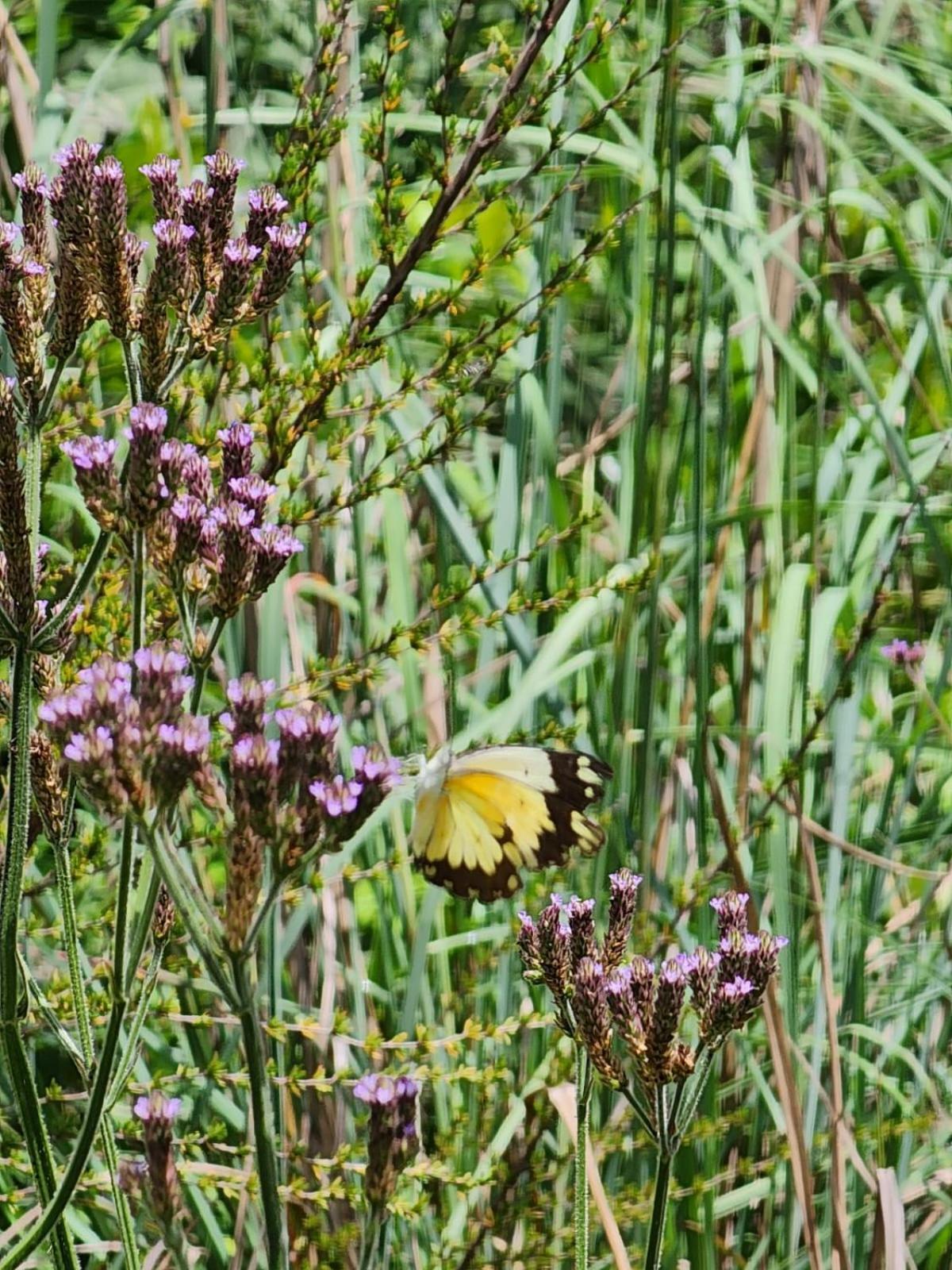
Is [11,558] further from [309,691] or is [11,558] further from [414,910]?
[414,910]

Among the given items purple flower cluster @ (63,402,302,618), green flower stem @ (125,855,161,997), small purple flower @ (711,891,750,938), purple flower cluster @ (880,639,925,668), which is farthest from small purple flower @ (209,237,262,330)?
purple flower cluster @ (880,639,925,668)

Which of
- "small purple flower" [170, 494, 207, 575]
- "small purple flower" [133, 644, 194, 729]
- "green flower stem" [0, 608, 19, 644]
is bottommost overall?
"small purple flower" [133, 644, 194, 729]

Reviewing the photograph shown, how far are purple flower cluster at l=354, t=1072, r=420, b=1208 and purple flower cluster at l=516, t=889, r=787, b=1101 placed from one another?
10cm

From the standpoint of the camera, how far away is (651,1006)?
0.74 meters

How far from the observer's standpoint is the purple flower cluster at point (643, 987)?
73 cm

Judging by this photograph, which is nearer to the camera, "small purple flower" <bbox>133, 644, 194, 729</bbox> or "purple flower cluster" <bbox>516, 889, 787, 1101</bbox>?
"small purple flower" <bbox>133, 644, 194, 729</bbox>

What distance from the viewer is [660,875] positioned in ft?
4.75

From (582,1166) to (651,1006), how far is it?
0.28ft

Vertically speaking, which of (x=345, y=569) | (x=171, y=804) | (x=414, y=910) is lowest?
(x=414, y=910)

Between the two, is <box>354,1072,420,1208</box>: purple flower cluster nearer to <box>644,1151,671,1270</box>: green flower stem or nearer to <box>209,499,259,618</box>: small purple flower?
<box>644,1151,671,1270</box>: green flower stem

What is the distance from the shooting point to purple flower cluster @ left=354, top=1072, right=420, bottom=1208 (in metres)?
0.66

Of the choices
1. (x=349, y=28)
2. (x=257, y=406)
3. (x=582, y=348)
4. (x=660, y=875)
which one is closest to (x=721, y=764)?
(x=660, y=875)

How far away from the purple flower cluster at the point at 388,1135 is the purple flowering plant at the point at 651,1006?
94 mm

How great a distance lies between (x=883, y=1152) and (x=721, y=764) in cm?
41
